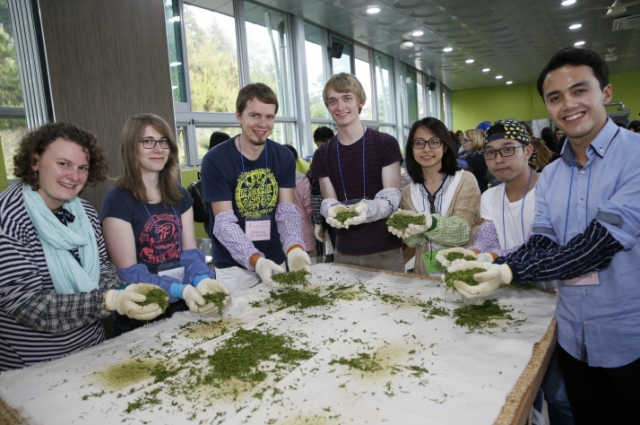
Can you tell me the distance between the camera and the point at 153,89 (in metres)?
2.85

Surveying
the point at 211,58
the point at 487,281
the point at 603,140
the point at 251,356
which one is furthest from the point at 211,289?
the point at 211,58

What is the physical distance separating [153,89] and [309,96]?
4.90 meters

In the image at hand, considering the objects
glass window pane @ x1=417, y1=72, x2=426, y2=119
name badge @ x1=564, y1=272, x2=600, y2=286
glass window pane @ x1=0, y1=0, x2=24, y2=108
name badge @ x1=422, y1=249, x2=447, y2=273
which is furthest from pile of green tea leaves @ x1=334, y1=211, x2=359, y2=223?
glass window pane @ x1=417, y1=72, x2=426, y2=119

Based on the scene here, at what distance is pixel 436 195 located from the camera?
2174mm

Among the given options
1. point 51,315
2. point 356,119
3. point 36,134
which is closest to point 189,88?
point 356,119

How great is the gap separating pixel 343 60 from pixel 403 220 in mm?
7587

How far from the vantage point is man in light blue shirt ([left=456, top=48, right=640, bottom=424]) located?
49.3 inches


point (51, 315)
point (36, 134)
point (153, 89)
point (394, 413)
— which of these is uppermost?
point (153, 89)

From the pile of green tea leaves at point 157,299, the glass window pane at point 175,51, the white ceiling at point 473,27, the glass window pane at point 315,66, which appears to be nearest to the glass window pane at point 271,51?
the white ceiling at point 473,27

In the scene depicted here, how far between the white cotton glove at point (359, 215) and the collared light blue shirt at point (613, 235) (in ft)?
2.83

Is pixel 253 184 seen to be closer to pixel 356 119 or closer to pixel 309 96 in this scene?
pixel 356 119

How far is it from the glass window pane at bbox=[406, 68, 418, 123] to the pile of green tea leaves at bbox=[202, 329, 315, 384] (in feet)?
38.8

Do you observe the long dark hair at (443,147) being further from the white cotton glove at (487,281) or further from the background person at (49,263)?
the background person at (49,263)

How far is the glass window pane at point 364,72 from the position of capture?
9492mm
